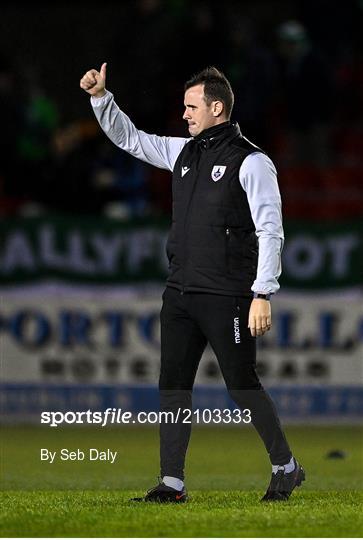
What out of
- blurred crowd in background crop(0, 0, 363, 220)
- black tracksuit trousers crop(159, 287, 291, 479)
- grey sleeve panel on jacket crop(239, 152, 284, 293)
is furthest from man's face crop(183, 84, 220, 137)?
blurred crowd in background crop(0, 0, 363, 220)

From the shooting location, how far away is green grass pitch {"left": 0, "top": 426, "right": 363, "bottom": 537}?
6695mm

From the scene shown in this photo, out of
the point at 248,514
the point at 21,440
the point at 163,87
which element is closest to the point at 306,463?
the point at 21,440

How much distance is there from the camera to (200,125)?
7.46 m

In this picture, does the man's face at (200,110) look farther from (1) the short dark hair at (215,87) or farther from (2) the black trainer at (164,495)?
(2) the black trainer at (164,495)

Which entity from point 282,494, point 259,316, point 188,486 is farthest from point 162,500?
point 188,486

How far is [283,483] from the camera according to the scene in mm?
7422

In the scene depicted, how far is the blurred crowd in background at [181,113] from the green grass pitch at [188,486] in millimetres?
2887

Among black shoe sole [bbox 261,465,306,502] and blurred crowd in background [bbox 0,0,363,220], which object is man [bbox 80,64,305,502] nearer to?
black shoe sole [bbox 261,465,306,502]

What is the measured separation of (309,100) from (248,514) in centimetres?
913

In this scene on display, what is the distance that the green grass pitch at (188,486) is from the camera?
6695 millimetres

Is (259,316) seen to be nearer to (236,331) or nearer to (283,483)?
(236,331)

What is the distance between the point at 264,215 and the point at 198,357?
2.75 ft

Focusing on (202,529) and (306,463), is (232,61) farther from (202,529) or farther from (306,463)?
(202,529)

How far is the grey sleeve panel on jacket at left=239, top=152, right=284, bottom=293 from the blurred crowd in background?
21.5 feet
